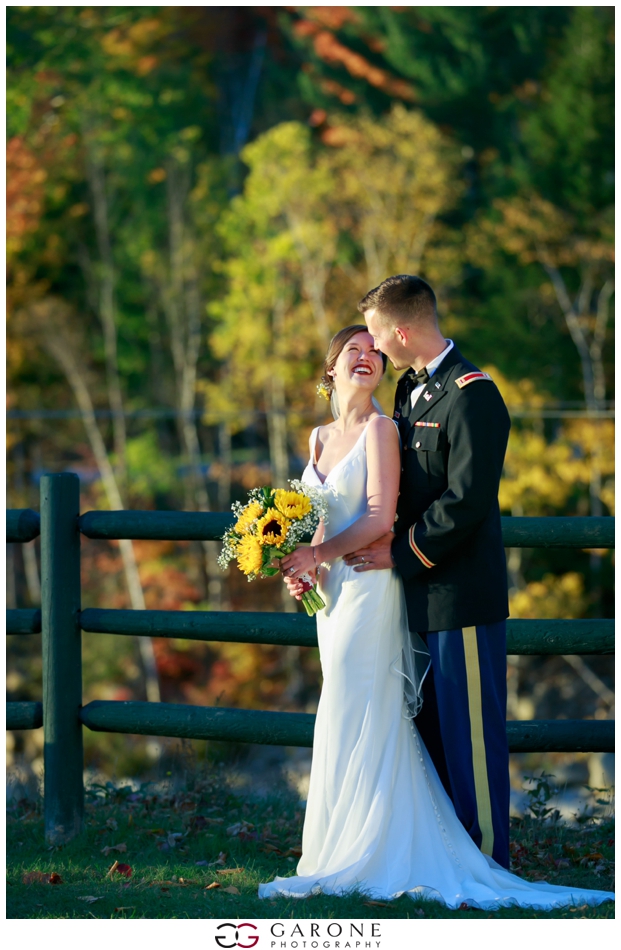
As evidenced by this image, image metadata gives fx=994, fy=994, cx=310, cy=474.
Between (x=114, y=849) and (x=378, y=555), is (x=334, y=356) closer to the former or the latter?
(x=378, y=555)

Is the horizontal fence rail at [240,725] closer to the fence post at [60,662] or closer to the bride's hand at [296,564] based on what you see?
the fence post at [60,662]

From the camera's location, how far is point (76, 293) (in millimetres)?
25516

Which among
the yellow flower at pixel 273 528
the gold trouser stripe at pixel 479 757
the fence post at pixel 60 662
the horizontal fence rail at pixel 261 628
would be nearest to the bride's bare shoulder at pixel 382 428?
the yellow flower at pixel 273 528

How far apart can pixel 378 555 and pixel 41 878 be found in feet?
6.53

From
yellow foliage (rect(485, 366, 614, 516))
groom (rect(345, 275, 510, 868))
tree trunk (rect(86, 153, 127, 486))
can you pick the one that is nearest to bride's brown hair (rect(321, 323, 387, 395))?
groom (rect(345, 275, 510, 868))

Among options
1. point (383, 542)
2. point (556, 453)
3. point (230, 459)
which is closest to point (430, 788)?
point (383, 542)

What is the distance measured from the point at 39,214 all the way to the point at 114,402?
15.7 feet

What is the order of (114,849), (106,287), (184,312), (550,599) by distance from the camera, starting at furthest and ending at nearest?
1. (106,287)
2. (184,312)
3. (550,599)
4. (114,849)

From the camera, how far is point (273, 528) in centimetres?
374

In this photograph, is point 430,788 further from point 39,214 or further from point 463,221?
point 39,214

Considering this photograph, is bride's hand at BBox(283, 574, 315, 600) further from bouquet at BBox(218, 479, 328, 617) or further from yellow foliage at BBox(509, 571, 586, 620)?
yellow foliage at BBox(509, 571, 586, 620)

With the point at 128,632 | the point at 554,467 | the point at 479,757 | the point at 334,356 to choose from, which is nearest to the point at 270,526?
the point at 334,356

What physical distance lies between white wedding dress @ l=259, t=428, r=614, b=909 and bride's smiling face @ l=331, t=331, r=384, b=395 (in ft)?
0.76

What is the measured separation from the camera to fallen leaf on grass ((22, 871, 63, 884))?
415 centimetres
